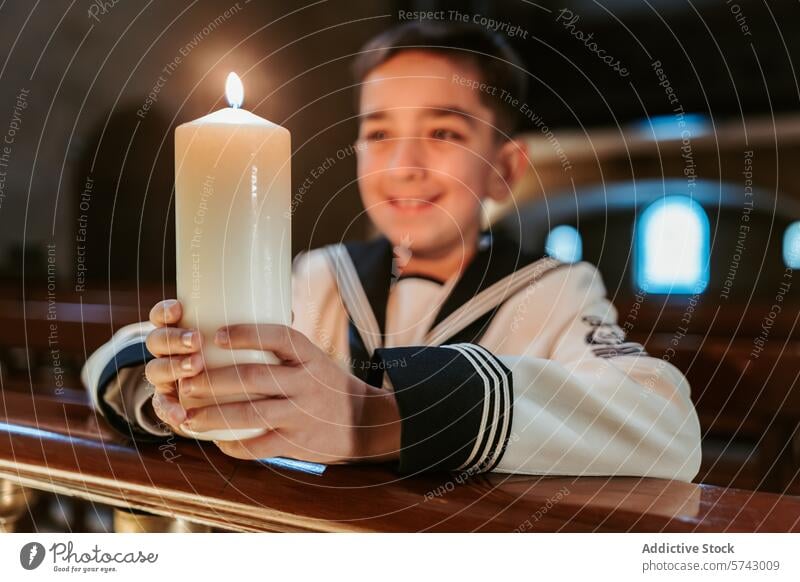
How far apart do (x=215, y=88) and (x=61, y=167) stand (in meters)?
0.12

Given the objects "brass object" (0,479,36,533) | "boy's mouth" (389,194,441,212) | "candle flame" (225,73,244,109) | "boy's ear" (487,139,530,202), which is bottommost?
"brass object" (0,479,36,533)

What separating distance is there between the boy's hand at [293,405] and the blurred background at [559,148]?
0.47 ft

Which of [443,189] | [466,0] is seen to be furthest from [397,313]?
[466,0]

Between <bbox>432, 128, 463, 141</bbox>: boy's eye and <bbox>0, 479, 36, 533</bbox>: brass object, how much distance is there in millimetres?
292

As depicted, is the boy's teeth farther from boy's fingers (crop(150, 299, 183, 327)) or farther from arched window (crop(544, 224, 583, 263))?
boy's fingers (crop(150, 299, 183, 327))

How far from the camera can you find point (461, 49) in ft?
1.22

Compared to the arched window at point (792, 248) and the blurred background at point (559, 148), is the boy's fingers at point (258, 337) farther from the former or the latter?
the arched window at point (792, 248)

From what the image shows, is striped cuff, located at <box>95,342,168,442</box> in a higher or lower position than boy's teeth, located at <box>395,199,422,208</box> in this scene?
lower

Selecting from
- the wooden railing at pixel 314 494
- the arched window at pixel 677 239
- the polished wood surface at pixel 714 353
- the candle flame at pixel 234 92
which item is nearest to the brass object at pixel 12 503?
the wooden railing at pixel 314 494

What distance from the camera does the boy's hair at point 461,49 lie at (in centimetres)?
37

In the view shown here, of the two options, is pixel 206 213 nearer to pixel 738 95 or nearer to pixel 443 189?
pixel 443 189

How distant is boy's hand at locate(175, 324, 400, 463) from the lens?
0.23 meters

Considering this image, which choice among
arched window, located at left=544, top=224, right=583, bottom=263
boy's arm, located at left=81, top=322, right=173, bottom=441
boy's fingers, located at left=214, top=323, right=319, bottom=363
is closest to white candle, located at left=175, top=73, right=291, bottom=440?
boy's fingers, located at left=214, top=323, right=319, bottom=363

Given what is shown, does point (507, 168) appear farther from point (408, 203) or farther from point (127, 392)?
point (127, 392)
